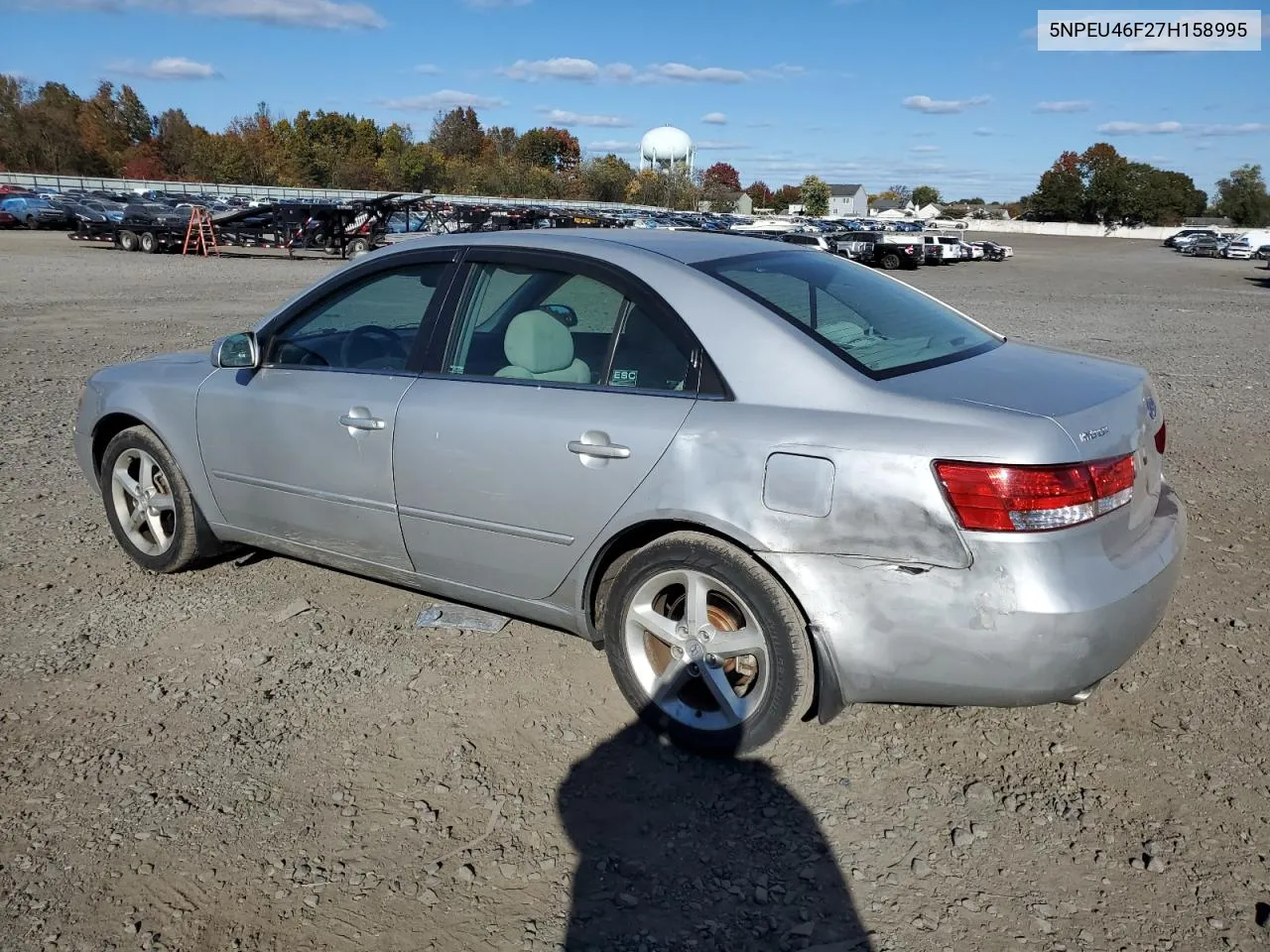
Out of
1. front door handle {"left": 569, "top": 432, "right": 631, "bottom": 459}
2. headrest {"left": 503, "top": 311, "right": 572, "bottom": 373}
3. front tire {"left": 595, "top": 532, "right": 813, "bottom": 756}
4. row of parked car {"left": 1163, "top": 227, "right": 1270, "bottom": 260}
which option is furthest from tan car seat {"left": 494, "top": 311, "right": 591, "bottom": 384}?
row of parked car {"left": 1163, "top": 227, "right": 1270, "bottom": 260}

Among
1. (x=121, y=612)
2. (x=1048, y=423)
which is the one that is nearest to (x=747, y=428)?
(x=1048, y=423)

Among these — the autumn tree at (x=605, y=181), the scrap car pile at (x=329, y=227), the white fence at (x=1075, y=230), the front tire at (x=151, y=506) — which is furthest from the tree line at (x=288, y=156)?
the front tire at (x=151, y=506)

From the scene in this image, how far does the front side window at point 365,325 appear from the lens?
3975 mm

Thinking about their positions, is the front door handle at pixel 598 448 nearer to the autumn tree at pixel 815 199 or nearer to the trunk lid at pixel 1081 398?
the trunk lid at pixel 1081 398

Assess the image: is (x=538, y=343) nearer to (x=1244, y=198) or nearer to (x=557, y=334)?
(x=557, y=334)

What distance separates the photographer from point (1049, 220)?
375ft

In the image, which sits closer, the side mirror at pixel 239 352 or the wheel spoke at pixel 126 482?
the side mirror at pixel 239 352

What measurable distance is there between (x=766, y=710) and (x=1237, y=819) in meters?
1.41

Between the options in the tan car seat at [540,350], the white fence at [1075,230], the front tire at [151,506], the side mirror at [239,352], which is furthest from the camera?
the white fence at [1075,230]

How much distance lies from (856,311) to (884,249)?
122 feet

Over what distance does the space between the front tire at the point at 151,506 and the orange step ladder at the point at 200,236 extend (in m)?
29.7

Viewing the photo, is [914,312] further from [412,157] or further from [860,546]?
[412,157]

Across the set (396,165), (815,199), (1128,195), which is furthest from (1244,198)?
(396,165)

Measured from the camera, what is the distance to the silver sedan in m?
2.82
